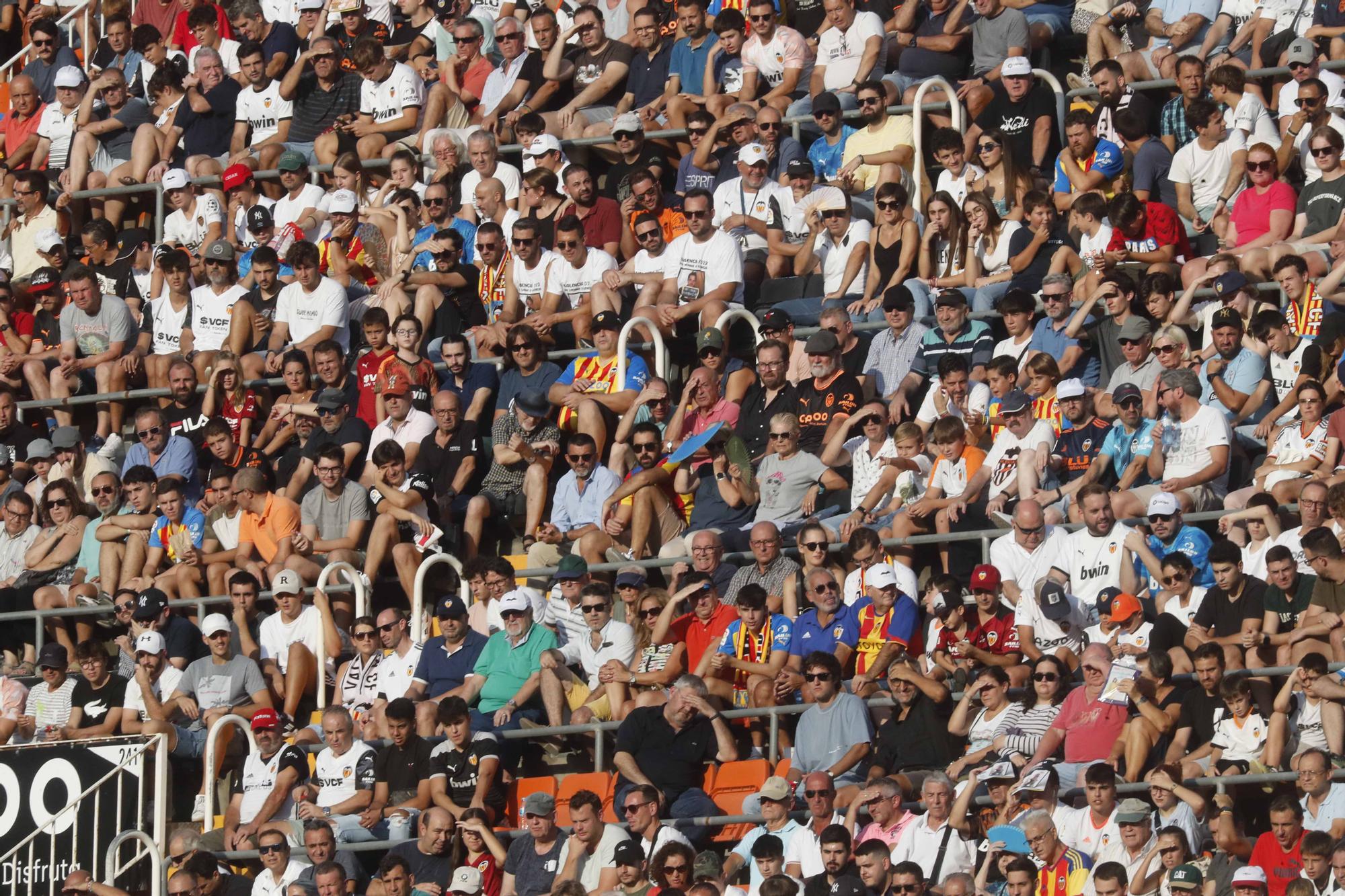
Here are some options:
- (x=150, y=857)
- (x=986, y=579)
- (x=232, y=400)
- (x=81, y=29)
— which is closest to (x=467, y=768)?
(x=150, y=857)

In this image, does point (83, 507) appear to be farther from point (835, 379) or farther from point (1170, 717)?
point (1170, 717)

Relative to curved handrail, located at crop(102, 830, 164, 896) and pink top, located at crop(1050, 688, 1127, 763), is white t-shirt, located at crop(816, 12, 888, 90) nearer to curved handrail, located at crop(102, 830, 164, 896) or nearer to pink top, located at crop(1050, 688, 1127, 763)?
pink top, located at crop(1050, 688, 1127, 763)

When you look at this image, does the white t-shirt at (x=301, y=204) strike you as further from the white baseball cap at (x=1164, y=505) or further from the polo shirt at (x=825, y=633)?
the white baseball cap at (x=1164, y=505)

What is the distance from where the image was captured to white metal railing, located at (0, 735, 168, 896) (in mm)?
18234

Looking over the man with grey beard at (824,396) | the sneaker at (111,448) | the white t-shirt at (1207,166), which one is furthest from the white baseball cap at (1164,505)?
the sneaker at (111,448)

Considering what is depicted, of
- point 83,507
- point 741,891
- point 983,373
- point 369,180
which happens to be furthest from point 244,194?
point 741,891

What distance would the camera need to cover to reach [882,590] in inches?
673

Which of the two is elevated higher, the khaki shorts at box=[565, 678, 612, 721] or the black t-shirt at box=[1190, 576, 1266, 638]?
the black t-shirt at box=[1190, 576, 1266, 638]

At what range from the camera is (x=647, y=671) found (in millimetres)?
17781

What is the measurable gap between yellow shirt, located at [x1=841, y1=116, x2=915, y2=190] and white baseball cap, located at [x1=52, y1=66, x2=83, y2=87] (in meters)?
7.17

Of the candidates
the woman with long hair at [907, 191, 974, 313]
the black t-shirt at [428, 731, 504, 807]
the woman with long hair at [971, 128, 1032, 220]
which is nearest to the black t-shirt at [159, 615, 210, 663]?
the black t-shirt at [428, 731, 504, 807]

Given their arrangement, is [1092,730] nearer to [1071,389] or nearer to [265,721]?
[1071,389]

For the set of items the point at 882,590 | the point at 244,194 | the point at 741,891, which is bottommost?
the point at 741,891

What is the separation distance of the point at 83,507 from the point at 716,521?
530 cm
